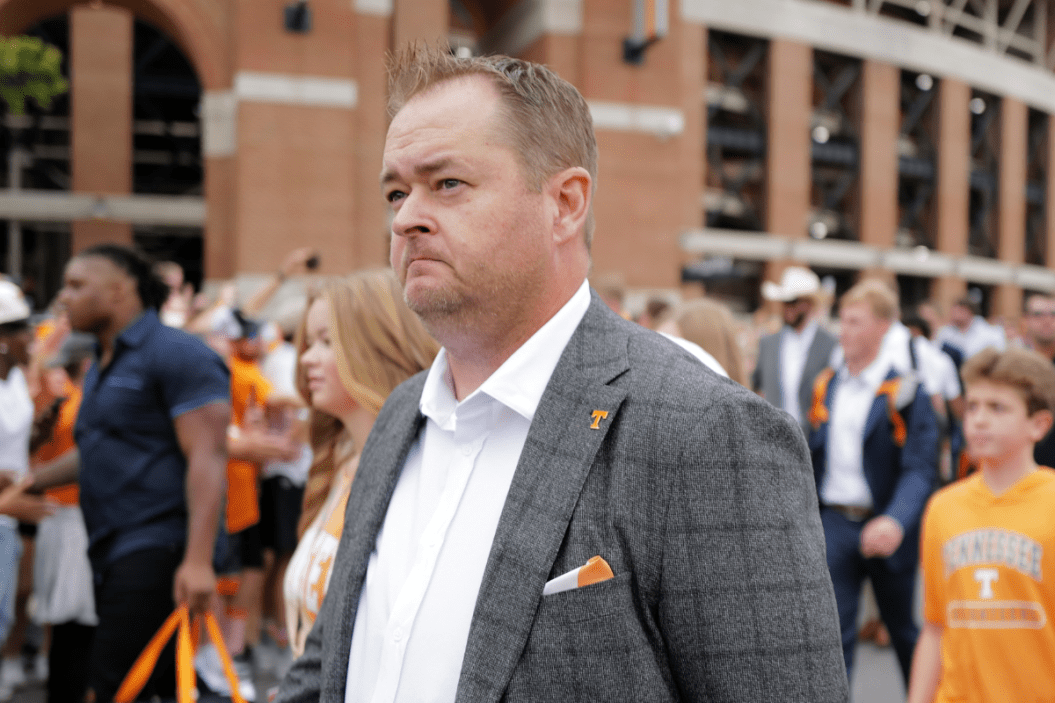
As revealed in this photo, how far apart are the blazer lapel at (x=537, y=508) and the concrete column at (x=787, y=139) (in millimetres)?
26641

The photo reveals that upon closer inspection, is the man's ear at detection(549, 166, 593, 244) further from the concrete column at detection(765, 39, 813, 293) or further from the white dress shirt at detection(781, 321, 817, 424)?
the concrete column at detection(765, 39, 813, 293)

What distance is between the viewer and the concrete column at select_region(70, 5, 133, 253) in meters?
21.8

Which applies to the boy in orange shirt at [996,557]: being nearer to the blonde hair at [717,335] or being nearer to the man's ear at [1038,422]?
the man's ear at [1038,422]

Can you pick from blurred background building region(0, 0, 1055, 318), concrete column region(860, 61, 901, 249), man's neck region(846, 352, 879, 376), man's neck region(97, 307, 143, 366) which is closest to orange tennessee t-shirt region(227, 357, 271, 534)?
man's neck region(97, 307, 143, 366)

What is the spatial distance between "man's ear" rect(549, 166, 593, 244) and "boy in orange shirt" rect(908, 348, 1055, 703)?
254cm

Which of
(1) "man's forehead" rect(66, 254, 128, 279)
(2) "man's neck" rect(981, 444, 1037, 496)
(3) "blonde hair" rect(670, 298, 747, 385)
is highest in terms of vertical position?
(1) "man's forehead" rect(66, 254, 128, 279)

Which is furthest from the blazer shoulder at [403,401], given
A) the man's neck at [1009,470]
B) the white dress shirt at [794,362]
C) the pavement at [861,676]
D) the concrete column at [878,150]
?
the concrete column at [878,150]

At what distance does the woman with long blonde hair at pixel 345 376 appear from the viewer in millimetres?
2650

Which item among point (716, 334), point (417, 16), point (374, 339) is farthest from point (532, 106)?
point (417, 16)

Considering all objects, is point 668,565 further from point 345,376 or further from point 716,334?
point 716,334

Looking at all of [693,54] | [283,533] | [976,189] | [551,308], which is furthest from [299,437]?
[976,189]

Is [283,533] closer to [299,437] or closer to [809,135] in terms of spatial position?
[299,437]

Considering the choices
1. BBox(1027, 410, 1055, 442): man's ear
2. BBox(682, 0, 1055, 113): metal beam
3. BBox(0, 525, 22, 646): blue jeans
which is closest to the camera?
BBox(1027, 410, 1055, 442): man's ear

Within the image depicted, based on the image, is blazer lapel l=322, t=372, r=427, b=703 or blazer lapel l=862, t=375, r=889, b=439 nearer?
blazer lapel l=322, t=372, r=427, b=703
